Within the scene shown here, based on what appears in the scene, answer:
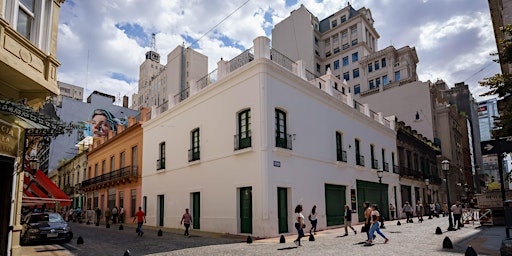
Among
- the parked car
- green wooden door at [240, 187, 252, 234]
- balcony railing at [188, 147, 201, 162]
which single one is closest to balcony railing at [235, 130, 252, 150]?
green wooden door at [240, 187, 252, 234]

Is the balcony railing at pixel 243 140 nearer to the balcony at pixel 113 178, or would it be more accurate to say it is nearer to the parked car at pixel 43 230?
the parked car at pixel 43 230

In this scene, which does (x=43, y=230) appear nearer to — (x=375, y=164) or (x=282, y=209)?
(x=282, y=209)

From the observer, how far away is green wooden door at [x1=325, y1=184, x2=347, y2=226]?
1940 cm

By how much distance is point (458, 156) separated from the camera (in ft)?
166

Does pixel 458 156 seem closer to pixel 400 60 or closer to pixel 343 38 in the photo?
pixel 400 60

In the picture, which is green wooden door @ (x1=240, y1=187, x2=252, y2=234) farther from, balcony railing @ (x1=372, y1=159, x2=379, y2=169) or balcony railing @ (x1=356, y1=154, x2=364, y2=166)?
balcony railing @ (x1=372, y1=159, x2=379, y2=169)

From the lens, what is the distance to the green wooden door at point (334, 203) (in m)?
19.4

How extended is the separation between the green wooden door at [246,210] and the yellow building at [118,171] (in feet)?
39.3

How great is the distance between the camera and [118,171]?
2878cm

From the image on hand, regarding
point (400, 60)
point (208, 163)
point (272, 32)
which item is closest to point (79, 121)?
point (272, 32)

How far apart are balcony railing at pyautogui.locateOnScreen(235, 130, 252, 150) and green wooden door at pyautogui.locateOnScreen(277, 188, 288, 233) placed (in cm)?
248

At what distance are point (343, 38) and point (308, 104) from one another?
142 ft

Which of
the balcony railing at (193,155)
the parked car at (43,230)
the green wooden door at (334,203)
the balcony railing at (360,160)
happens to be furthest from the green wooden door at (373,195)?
the parked car at (43,230)

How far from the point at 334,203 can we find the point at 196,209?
298 inches
